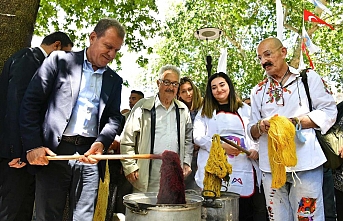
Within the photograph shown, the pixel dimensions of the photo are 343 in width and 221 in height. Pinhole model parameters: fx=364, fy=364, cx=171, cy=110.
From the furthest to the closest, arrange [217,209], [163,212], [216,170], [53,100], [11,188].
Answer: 1. [216,170]
2. [11,188]
3. [217,209]
4. [53,100]
5. [163,212]

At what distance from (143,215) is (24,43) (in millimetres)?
3083

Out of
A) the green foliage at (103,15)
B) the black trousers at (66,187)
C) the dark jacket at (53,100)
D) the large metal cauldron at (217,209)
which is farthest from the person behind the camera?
the green foliage at (103,15)

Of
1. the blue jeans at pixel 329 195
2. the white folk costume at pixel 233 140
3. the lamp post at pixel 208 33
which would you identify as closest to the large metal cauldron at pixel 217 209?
the white folk costume at pixel 233 140

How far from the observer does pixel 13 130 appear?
10.7ft

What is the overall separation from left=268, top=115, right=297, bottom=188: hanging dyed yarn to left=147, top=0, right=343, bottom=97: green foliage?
12.1 metres

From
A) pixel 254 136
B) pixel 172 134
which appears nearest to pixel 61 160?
pixel 172 134

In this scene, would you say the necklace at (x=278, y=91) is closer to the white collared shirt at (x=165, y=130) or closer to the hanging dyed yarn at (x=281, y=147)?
the hanging dyed yarn at (x=281, y=147)

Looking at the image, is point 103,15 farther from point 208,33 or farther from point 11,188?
point 11,188

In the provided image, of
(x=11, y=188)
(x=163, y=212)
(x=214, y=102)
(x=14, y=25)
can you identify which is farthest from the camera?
(x=14, y=25)

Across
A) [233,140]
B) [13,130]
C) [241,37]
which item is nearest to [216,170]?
[233,140]

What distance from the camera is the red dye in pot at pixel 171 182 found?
292 centimetres

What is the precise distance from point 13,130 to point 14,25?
1925 mm

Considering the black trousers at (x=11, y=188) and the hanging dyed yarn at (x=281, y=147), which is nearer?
the hanging dyed yarn at (x=281, y=147)

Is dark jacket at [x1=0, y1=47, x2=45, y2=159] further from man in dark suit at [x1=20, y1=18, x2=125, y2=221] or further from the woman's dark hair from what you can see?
the woman's dark hair
